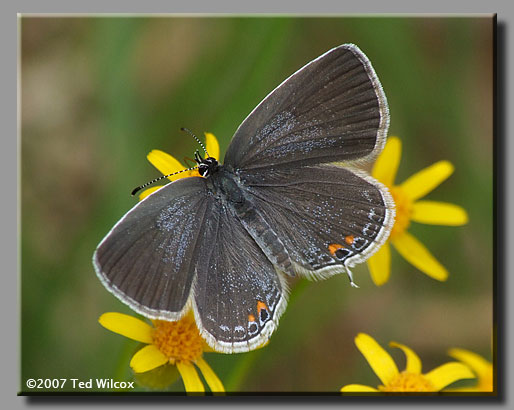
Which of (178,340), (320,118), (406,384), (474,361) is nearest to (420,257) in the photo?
(474,361)

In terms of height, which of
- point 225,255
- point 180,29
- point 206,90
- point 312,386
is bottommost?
point 312,386

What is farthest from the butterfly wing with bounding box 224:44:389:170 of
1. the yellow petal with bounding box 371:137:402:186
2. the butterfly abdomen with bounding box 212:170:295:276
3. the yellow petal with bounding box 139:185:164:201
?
the yellow petal with bounding box 371:137:402:186

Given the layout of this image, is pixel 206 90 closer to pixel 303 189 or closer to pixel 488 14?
pixel 303 189

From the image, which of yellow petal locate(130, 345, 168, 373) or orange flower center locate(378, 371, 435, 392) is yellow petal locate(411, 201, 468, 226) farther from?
yellow petal locate(130, 345, 168, 373)

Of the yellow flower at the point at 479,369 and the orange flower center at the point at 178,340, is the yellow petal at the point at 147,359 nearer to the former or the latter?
the orange flower center at the point at 178,340

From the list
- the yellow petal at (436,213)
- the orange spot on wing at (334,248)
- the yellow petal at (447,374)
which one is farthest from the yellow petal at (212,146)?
the yellow petal at (447,374)

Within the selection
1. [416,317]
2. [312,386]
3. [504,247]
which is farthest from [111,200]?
[504,247]
